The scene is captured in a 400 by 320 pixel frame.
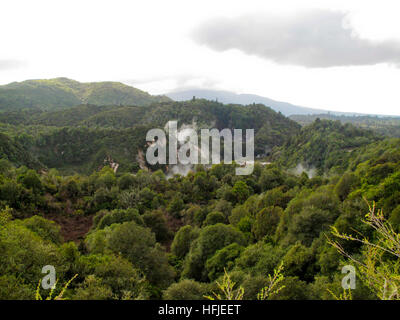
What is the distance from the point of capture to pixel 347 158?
290 ft

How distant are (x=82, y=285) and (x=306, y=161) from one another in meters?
107

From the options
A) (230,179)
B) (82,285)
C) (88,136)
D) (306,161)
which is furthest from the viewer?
(88,136)

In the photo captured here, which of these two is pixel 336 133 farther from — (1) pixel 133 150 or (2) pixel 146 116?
(2) pixel 146 116

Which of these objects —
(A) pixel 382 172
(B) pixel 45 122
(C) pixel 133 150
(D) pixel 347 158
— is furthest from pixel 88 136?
(A) pixel 382 172
